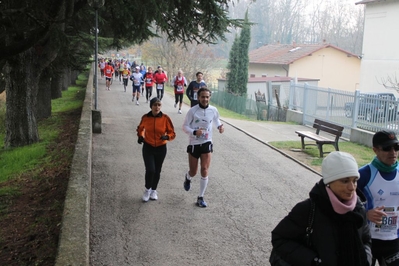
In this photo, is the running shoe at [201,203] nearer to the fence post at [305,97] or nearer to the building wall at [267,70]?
the fence post at [305,97]

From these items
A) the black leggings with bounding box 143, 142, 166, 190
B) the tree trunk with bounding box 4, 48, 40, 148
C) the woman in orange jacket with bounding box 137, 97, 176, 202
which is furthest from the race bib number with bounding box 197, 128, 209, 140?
the tree trunk with bounding box 4, 48, 40, 148

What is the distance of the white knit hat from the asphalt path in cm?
270

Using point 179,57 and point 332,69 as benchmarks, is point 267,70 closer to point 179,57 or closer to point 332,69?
point 332,69

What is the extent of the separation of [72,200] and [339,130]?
8.95m

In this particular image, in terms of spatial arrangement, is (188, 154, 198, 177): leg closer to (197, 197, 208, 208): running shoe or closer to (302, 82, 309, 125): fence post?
(197, 197, 208, 208): running shoe

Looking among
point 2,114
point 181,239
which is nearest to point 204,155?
point 181,239

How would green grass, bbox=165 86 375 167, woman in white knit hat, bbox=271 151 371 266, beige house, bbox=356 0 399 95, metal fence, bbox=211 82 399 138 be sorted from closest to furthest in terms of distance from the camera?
woman in white knit hat, bbox=271 151 371 266 → green grass, bbox=165 86 375 167 → metal fence, bbox=211 82 399 138 → beige house, bbox=356 0 399 95

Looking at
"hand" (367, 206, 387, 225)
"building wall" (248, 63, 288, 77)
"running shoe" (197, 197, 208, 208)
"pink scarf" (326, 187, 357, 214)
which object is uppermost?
"building wall" (248, 63, 288, 77)

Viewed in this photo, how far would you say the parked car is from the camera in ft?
45.2

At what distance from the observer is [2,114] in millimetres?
19688

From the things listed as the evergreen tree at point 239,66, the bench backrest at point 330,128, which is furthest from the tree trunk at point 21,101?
the evergreen tree at point 239,66

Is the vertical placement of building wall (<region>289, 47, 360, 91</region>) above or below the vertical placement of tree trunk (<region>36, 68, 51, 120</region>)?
above

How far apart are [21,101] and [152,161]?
6.33m

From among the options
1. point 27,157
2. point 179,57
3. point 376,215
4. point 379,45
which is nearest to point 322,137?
point 27,157
